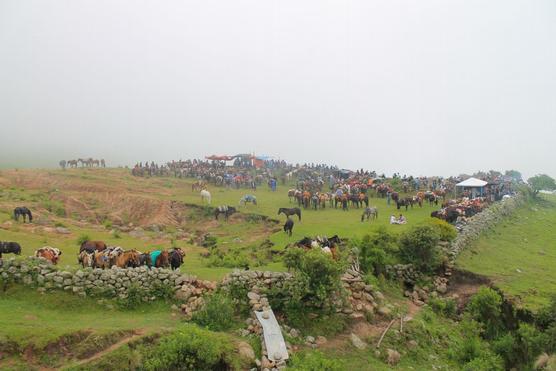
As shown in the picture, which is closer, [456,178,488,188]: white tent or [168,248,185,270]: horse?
[168,248,185,270]: horse

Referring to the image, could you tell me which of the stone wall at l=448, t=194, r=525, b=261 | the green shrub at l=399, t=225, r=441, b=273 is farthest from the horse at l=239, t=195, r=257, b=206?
the green shrub at l=399, t=225, r=441, b=273

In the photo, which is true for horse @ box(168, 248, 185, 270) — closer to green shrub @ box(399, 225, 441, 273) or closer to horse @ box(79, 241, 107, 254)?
horse @ box(79, 241, 107, 254)

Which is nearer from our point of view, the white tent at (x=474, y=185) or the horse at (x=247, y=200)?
the horse at (x=247, y=200)

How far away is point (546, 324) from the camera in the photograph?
1429 centimetres

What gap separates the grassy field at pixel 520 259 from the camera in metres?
16.7

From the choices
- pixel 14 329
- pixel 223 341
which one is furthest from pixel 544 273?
pixel 14 329

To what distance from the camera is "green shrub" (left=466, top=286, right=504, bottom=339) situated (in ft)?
50.9

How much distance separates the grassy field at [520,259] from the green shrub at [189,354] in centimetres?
1223

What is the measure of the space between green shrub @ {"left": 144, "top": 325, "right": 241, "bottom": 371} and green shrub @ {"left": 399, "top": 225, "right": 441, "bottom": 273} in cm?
1185

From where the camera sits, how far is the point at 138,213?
34.8 m

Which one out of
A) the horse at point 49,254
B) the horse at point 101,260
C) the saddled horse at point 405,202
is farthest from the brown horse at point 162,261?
the saddled horse at point 405,202

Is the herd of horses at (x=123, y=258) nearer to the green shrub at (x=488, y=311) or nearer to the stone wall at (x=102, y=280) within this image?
the stone wall at (x=102, y=280)

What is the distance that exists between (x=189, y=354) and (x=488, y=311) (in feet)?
39.7

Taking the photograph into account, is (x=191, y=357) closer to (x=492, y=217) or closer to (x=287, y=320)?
(x=287, y=320)
